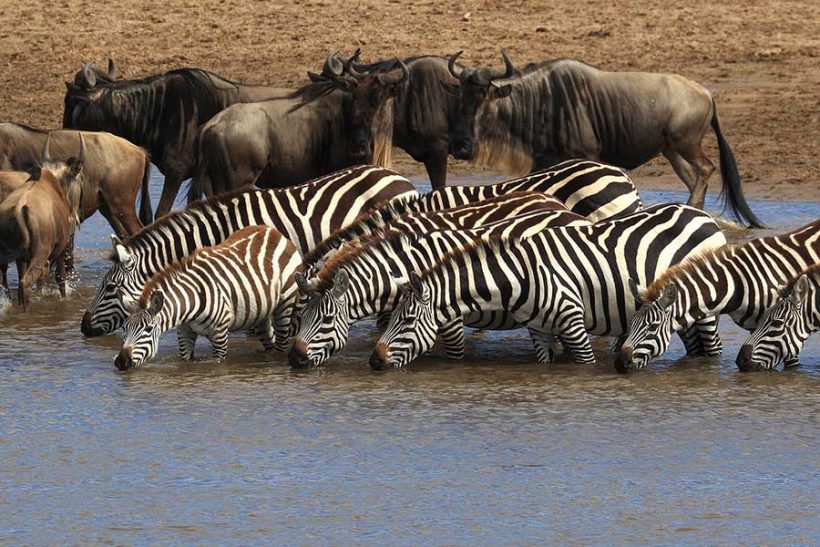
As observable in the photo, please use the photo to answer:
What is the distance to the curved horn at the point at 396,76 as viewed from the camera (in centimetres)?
1335

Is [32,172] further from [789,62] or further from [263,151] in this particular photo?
[789,62]

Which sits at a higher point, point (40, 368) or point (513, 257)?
point (513, 257)

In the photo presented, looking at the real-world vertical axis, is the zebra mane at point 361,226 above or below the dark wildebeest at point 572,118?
above

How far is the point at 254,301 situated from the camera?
964 centimetres

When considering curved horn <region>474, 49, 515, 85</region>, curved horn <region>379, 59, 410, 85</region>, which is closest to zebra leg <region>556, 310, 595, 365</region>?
curved horn <region>379, 59, 410, 85</region>

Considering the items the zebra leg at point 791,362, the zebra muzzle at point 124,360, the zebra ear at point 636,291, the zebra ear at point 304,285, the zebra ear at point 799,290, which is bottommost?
the zebra muzzle at point 124,360

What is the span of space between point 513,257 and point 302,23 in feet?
41.6

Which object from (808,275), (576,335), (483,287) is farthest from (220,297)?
(808,275)

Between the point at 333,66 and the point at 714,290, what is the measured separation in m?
5.06

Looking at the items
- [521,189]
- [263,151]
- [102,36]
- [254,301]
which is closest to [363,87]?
[263,151]

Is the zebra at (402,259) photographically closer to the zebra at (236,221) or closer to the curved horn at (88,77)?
the zebra at (236,221)

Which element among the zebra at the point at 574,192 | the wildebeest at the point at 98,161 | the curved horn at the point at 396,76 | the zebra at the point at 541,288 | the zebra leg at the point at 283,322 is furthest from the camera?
the curved horn at the point at 396,76

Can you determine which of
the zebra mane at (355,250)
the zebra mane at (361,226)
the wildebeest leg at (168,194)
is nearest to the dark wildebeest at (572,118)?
the wildebeest leg at (168,194)

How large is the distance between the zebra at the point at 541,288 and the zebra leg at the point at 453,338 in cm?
12
